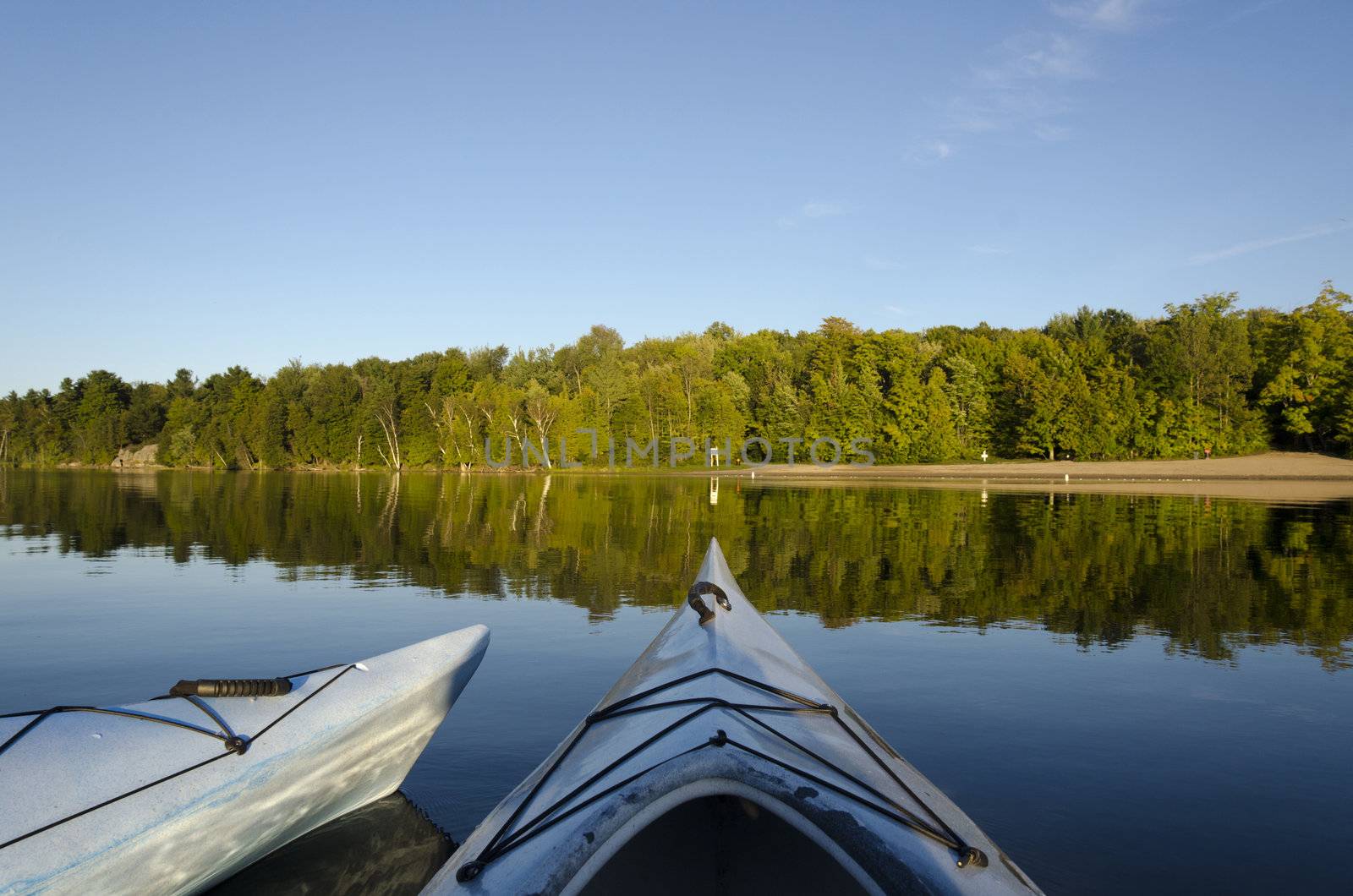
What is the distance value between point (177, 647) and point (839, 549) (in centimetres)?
1233

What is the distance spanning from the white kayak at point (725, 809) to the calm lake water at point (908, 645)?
1365mm

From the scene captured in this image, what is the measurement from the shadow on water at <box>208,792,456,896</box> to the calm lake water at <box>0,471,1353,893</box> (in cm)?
2

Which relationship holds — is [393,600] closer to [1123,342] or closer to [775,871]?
[775,871]

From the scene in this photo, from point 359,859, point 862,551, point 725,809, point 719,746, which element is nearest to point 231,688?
point 359,859

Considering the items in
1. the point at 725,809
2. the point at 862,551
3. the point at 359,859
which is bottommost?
the point at 359,859

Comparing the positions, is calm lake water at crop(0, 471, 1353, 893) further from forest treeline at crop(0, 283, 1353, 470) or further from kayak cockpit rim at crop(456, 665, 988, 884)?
forest treeline at crop(0, 283, 1353, 470)

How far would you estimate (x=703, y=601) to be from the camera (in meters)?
6.41

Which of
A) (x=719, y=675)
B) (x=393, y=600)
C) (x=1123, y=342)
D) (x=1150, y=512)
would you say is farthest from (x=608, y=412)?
(x=719, y=675)

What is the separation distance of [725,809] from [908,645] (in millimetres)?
6011

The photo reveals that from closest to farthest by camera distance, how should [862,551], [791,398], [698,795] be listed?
[698,795], [862,551], [791,398]

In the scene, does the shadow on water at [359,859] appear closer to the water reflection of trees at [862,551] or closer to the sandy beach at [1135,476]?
the water reflection of trees at [862,551]

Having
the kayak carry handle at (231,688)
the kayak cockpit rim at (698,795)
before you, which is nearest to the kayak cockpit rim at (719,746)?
the kayak cockpit rim at (698,795)

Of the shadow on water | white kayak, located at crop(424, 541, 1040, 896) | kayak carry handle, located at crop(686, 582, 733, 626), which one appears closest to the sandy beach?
kayak carry handle, located at crop(686, 582, 733, 626)

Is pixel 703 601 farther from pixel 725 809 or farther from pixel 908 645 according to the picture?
pixel 908 645
